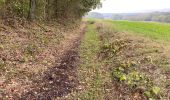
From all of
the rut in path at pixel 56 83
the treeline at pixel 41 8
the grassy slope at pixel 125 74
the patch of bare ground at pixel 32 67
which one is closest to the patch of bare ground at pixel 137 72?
the grassy slope at pixel 125 74

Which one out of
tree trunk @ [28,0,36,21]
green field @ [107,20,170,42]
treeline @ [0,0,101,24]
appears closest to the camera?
treeline @ [0,0,101,24]

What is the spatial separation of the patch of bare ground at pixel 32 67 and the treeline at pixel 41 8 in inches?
121

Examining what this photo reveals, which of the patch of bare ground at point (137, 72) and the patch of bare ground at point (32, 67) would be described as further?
the patch of bare ground at point (137, 72)

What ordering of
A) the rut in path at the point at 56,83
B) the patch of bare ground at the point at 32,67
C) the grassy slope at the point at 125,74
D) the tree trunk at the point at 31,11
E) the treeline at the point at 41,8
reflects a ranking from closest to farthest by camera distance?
the rut in path at the point at 56,83 → the patch of bare ground at the point at 32,67 → the grassy slope at the point at 125,74 → the treeline at the point at 41,8 → the tree trunk at the point at 31,11

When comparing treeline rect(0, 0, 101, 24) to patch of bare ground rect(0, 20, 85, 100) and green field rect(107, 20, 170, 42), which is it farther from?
green field rect(107, 20, 170, 42)

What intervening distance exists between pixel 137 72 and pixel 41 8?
61.5 feet

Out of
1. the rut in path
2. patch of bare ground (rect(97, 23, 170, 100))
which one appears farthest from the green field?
the rut in path

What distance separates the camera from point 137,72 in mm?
13719

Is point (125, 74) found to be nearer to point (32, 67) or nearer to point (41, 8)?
point (32, 67)

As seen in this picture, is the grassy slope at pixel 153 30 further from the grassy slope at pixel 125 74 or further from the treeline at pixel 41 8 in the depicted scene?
the grassy slope at pixel 125 74

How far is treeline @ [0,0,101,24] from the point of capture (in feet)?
77.3

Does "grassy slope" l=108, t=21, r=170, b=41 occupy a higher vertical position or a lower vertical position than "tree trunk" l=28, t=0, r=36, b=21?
lower

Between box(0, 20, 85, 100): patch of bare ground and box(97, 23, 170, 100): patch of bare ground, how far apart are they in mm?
1850

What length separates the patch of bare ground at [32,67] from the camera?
1130 cm
